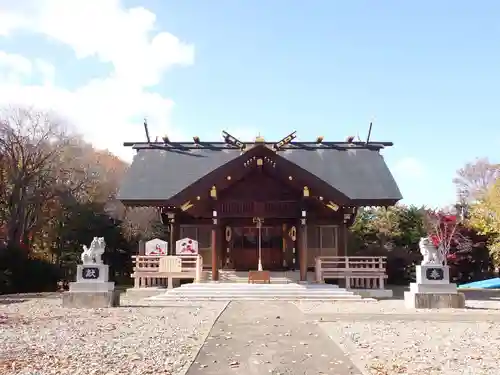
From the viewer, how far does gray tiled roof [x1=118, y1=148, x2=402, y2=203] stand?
21297 millimetres

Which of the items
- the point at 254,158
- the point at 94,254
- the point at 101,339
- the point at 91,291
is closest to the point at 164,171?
the point at 254,158

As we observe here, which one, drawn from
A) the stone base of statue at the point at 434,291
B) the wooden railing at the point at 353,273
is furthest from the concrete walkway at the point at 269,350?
the wooden railing at the point at 353,273

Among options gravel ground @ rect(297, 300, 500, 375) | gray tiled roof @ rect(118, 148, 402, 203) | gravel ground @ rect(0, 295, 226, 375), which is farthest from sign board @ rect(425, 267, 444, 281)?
gray tiled roof @ rect(118, 148, 402, 203)

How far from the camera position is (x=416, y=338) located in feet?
27.5

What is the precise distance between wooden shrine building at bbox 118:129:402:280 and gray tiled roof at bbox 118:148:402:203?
0.14ft

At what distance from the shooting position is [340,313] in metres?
12.2

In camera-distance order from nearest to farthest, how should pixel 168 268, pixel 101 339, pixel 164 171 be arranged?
1. pixel 101 339
2. pixel 168 268
3. pixel 164 171

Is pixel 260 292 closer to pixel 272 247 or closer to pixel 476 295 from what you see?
pixel 272 247

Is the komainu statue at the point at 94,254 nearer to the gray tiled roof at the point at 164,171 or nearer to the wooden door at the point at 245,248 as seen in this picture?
the gray tiled roof at the point at 164,171

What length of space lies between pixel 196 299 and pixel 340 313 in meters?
5.56

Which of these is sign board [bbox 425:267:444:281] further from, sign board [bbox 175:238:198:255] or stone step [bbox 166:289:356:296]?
sign board [bbox 175:238:198:255]

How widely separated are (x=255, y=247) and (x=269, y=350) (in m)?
14.0

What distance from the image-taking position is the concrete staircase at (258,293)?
16234 millimetres

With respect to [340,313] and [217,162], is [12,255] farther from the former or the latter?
[340,313]
